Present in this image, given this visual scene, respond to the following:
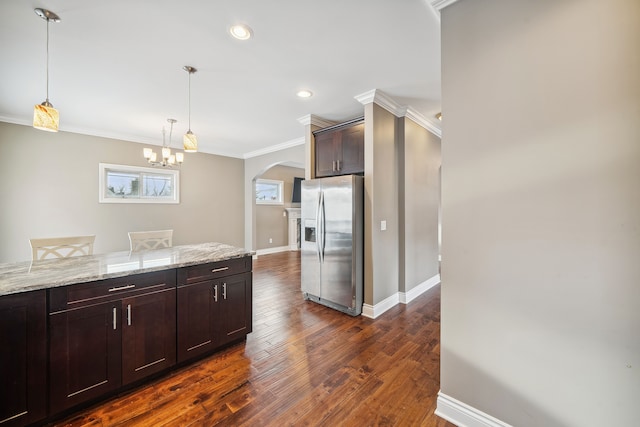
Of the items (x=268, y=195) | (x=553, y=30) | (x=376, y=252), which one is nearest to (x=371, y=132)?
(x=376, y=252)

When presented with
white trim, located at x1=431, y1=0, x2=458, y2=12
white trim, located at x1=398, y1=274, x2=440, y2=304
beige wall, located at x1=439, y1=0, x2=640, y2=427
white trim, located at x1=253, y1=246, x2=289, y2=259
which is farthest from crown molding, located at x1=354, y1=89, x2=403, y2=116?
white trim, located at x1=253, y1=246, x2=289, y2=259

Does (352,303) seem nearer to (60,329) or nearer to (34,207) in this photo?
(60,329)

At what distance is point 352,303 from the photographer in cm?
306

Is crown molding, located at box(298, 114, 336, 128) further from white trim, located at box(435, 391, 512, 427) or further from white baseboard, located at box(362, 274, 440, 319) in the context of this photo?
white trim, located at box(435, 391, 512, 427)

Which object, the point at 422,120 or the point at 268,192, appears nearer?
the point at 422,120

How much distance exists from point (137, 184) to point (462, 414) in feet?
19.5

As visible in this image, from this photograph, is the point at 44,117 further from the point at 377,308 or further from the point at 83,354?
the point at 377,308

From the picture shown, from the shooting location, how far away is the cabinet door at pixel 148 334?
1767 mm

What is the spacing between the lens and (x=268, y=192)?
7457 millimetres

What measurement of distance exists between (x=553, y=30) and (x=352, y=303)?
2.84m

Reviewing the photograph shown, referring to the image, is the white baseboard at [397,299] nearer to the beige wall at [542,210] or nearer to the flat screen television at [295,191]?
the beige wall at [542,210]

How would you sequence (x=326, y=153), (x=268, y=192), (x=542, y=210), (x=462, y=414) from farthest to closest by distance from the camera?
(x=268, y=192)
(x=326, y=153)
(x=462, y=414)
(x=542, y=210)

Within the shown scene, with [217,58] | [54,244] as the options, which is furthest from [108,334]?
[217,58]

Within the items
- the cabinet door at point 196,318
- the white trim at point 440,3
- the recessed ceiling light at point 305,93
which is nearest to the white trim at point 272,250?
the cabinet door at point 196,318
